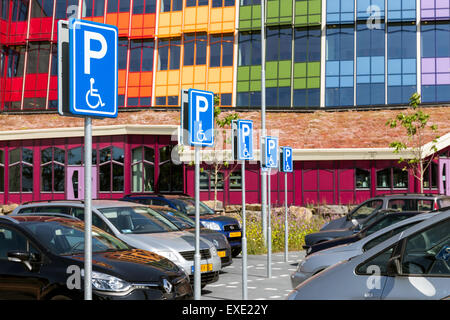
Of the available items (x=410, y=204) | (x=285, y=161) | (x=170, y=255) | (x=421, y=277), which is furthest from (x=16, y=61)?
(x=421, y=277)

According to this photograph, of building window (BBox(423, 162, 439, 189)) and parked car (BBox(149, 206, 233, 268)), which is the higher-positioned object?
building window (BBox(423, 162, 439, 189))

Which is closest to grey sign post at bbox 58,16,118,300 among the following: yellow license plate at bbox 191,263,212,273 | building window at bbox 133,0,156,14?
yellow license plate at bbox 191,263,212,273

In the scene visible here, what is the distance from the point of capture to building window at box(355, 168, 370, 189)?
120 feet

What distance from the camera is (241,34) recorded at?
47344mm

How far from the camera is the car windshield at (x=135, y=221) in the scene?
11211 millimetres

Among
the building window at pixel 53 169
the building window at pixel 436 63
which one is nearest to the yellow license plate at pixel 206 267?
the building window at pixel 53 169

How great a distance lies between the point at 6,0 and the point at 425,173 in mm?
34969

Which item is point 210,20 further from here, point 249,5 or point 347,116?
point 347,116

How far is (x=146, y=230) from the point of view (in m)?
11.3

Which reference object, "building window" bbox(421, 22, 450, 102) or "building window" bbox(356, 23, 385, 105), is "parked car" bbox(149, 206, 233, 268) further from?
"building window" bbox(421, 22, 450, 102)

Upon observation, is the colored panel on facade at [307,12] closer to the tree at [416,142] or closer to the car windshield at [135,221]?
the tree at [416,142]

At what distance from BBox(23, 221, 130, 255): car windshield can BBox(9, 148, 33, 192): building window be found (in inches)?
1365

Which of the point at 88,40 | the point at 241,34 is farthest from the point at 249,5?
the point at 88,40

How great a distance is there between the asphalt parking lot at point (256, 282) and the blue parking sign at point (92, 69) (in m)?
5.87
